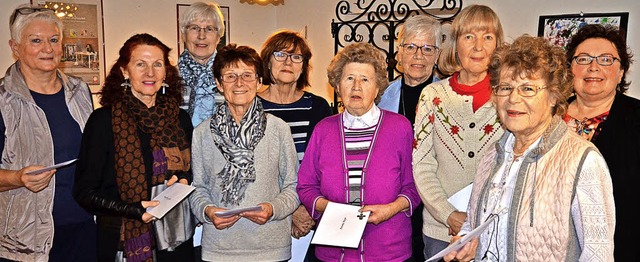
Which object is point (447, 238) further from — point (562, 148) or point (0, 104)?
point (0, 104)

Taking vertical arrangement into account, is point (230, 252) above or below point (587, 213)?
below

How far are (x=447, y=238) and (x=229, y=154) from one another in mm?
1149

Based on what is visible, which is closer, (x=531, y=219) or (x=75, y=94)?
(x=531, y=219)

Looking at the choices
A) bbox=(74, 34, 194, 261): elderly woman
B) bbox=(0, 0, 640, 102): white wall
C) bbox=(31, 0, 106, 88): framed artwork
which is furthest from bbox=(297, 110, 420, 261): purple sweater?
bbox=(31, 0, 106, 88): framed artwork

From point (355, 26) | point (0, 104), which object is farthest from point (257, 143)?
point (355, 26)

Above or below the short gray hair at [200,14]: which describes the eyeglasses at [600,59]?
below

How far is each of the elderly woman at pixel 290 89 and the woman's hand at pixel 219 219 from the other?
0.55 metres

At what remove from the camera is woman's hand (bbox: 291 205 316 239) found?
3212 mm

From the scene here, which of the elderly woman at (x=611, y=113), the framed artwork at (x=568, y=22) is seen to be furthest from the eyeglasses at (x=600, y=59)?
the framed artwork at (x=568, y=22)

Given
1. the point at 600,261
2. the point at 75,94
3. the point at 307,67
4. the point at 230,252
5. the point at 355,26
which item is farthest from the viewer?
the point at 355,26

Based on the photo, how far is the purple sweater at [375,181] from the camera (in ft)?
9.11

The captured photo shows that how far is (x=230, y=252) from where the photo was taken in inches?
113

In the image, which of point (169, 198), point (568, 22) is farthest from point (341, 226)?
point (568, 22)

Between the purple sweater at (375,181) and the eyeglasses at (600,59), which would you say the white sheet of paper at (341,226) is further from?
the eyeglasses at (600,59)
